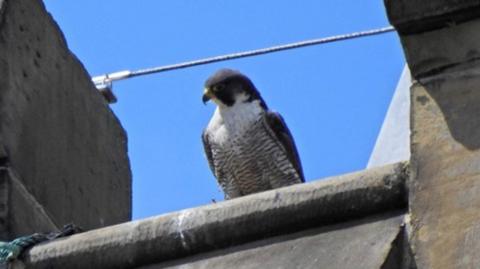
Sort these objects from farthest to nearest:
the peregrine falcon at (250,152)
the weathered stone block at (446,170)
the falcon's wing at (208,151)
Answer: the falcon's wing at (208,151) → the peregrine falcon at (250,152) → the weathered stone block at (446,170)

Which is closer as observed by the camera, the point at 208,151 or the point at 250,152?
the point at 250,152

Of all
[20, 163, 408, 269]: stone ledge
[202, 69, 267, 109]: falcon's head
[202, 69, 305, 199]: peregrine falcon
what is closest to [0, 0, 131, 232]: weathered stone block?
[20, 163, 408, 269]: stone ledge

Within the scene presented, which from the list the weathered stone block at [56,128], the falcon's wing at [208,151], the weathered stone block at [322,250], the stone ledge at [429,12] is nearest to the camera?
the weathered stone block at [322,250]

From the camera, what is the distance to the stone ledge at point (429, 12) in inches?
178

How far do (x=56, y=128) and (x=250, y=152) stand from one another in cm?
176

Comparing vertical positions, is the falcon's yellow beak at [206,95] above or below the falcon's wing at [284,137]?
above

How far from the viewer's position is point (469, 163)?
14.3ft

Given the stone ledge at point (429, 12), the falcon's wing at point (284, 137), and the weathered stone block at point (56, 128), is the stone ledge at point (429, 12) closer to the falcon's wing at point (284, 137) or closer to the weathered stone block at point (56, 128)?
the weathered stone block at point (56, 128)

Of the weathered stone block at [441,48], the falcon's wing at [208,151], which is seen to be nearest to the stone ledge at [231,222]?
the weathered stone block at [441,48]

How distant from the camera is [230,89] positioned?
7.62 metres

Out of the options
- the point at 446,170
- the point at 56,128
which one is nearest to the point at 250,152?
the point at 56,128

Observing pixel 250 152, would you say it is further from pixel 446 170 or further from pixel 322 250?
pixel 446 170

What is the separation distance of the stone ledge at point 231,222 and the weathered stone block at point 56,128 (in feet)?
2.15

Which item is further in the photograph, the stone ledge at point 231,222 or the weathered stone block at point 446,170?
the stone ledge at point 231,222
